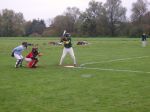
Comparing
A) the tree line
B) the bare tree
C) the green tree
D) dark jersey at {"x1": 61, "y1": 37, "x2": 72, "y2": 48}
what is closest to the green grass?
dark jersey at {"x1": 61, "y1": 37, "x2": 72, "y2": 48}

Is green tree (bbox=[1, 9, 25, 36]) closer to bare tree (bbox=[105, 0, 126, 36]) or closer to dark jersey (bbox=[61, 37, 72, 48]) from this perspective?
bare tree (bbox=[105, 0, 126, 36])

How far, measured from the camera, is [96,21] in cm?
11288

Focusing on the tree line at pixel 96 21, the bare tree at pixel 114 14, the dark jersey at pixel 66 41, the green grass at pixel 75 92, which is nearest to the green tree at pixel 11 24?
the tree line at pixel 96 21

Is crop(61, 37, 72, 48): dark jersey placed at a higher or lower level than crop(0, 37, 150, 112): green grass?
higher

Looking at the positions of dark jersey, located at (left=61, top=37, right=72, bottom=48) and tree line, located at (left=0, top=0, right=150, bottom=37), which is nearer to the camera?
dark jersey, located at (left=61, top=37, right=72, bottom=48)

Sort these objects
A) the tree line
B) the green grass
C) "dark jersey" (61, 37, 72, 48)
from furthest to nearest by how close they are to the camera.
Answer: the tree line → "dark jersey" (61, 37, 72, 48) → the green grass

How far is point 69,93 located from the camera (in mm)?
11898

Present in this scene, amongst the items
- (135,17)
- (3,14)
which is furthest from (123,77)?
(3,14)

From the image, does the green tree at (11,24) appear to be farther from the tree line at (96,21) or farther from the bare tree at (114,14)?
the bare tree at (114,14)

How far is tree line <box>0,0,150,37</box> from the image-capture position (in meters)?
109

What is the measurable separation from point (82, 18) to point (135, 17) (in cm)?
1666

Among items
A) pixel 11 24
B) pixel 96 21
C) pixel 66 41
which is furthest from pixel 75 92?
pixel 11 24

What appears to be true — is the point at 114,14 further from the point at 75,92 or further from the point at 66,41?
the point at 75,92

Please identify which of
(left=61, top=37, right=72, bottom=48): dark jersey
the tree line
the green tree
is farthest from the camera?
the green tree
